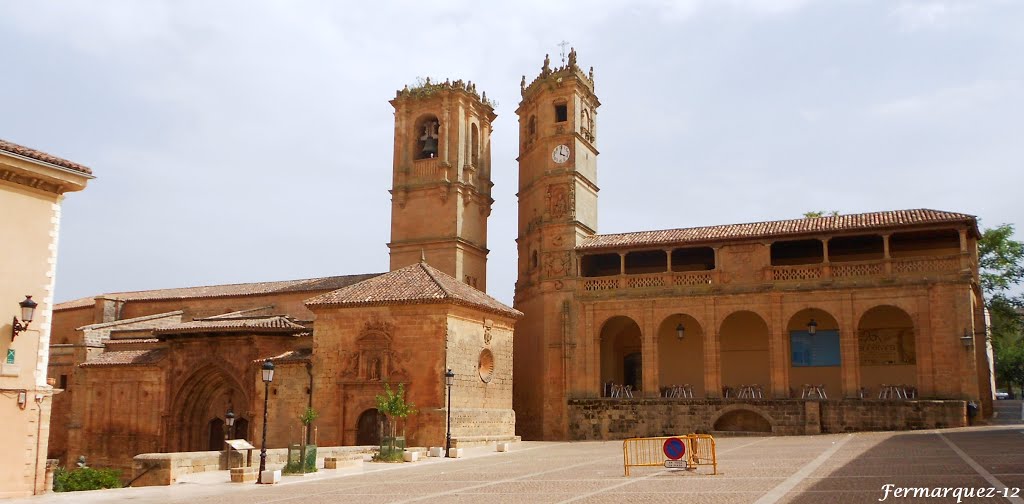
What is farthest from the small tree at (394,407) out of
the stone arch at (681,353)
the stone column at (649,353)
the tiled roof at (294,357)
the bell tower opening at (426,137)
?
the bell tower opening at (426,137)

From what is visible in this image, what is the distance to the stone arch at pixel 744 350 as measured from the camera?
3834 centimetres

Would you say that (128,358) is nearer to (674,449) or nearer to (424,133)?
(424,133)

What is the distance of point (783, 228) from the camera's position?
3656 centimetres

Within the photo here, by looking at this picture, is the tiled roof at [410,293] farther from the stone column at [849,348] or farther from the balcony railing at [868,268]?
the stone column at [849,348]

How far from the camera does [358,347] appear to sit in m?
30.4

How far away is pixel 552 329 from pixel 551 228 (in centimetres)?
480

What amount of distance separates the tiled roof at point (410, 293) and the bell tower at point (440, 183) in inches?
359

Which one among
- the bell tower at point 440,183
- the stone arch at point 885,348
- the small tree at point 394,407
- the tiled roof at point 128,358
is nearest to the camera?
the small tree at point 394,407

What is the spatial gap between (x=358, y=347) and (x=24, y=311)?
14.5 metres

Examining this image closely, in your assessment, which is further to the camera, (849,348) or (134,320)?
(134,320)

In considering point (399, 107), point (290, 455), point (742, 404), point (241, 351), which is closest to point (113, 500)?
point (290, 455)

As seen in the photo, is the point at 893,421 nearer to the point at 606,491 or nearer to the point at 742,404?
the point at 742,404

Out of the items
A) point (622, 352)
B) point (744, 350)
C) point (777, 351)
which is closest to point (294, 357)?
point (622, 352)

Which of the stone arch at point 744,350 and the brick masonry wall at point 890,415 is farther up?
the stone arch at point 744,350
